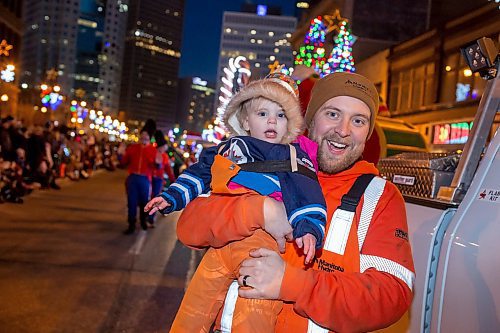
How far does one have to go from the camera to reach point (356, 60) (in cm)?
3028

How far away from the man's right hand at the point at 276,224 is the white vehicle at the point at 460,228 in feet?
2.10

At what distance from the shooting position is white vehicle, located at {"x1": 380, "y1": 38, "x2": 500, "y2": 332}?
201 centimetres

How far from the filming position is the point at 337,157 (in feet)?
7.83

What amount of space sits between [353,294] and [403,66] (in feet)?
79.6

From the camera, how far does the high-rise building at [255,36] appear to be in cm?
17375

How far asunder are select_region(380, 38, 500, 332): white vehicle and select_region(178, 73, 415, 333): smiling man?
12.3 inches

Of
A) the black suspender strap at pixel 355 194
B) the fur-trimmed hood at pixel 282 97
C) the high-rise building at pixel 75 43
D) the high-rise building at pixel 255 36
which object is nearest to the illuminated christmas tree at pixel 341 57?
the fur-trimmed hood at pixel 282 97

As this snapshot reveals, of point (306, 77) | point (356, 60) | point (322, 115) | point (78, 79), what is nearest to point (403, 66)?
point (356, 60)

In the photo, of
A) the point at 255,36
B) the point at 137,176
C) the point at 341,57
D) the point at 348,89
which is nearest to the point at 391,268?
the point at 348,89

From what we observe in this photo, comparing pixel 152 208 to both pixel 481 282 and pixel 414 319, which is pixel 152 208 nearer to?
pixel 414 319

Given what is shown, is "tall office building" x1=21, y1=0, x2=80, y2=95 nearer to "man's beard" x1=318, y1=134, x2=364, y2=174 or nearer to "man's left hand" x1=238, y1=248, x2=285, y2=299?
"man's beard" x1=318, y1=134, x2=364, y2=174

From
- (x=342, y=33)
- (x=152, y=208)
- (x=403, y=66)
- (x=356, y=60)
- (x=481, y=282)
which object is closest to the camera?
(x=481, y=282)

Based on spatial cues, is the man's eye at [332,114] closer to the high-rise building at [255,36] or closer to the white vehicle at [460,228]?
the white vehicle at [460,228]

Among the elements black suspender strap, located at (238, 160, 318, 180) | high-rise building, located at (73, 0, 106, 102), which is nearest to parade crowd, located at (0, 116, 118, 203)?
black suspender strap, located at (238, 160, 318, 180)
